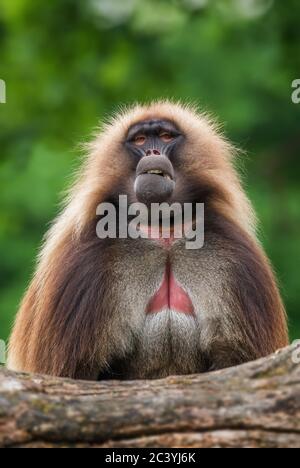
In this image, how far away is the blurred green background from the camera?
507 inches

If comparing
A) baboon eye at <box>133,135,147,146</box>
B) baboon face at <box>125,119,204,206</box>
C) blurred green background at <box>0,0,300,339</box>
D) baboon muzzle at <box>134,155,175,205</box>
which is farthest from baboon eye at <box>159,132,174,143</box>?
blurred green background at <box>0,0,300,339</box>

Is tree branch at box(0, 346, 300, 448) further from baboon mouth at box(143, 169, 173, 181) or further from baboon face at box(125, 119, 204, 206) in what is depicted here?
baboon mouth at box(143, 169, 173, 181)

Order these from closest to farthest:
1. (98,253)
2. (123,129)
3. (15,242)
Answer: (98,253) < (123,129) < (15,242)

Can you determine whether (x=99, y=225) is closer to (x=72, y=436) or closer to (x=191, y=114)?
(x=191, y=114)

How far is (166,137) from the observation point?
6980mm

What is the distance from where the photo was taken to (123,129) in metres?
7.15

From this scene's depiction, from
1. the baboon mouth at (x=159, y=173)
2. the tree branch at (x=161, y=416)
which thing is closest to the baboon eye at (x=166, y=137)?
the baboon mouth at (x=159, y=173)

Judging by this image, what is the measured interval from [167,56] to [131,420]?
1149cm

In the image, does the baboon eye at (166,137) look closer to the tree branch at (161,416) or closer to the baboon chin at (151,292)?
the baboon chin at (151,292)

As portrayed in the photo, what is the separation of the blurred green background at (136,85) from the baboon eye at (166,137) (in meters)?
4.80

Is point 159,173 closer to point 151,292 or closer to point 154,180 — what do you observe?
point 154,180

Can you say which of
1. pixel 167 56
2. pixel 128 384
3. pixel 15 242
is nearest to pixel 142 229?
pixel 128 384

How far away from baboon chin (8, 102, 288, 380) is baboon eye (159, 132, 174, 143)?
0.08 ft

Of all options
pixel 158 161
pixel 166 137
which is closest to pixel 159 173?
pixel 158 161
